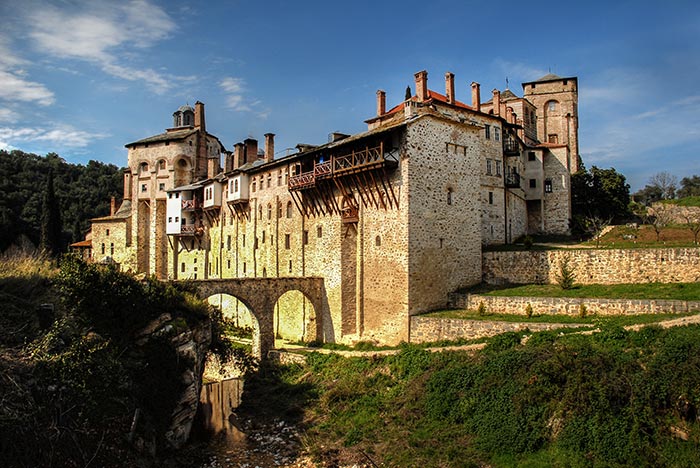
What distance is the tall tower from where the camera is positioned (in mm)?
47594

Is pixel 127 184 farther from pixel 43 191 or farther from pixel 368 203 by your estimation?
pixel 368 203

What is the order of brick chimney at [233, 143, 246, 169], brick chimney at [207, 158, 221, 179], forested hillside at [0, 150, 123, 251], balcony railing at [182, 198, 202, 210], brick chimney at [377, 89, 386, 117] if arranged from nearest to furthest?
1. brick chimney at [377, 89, 386, 117]
2. brick chimney at [233, 143, 246, 169]
3. balcony railing at [182, 198, 202, 210]
4. brick chimney at [207, 158, 221, 179]
5. forested hillside at [0, 150, 123, 251]

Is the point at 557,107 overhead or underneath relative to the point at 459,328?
overhead

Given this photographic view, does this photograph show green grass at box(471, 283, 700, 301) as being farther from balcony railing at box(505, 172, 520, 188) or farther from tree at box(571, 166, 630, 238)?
tree at box(571, 166, 630, 238)

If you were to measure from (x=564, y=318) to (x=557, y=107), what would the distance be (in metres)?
32.8

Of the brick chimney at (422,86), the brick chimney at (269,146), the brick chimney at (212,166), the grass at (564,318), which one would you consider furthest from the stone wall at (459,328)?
the brick chimney at (212,166)

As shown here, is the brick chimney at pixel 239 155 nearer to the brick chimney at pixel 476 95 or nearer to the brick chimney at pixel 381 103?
the brick chimney at pixel 381 103

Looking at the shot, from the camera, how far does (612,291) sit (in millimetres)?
22219

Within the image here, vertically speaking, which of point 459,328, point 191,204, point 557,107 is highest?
point 557,107

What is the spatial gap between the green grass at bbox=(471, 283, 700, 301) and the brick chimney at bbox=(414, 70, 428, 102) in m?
11.8

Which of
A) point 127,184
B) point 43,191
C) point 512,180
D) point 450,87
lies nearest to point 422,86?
point 450,87

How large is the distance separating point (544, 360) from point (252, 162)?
30.7m

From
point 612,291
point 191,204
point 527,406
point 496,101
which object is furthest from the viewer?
point 191,204

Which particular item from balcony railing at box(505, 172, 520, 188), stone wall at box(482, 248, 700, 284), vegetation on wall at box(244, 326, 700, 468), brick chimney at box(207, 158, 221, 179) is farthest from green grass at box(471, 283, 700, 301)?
brick chimney at box(207, 158, 221, 179)
